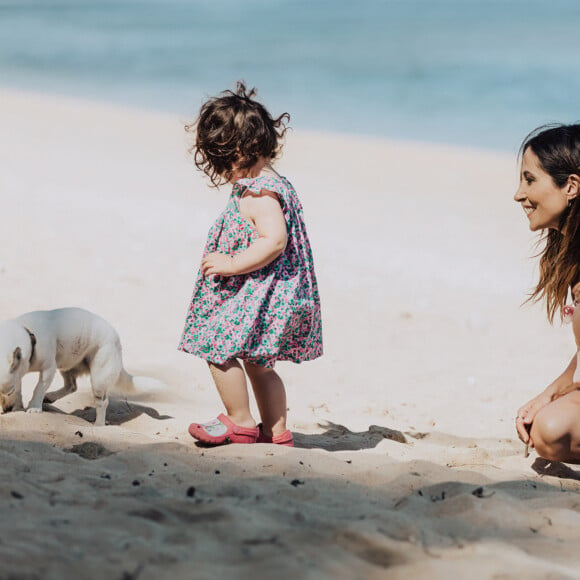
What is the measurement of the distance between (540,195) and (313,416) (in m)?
2.07

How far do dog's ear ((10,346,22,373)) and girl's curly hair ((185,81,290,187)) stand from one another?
1.29 metres

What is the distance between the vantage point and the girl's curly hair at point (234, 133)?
158 inches

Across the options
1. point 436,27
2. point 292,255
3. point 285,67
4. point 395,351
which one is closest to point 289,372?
point 395,351

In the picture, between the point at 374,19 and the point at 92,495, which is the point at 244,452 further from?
the point at 374,19

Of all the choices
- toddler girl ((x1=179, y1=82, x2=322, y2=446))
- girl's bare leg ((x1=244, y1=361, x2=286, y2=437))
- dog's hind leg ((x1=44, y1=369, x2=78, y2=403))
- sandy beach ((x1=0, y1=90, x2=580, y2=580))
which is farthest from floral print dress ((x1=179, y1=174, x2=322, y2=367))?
dog's hind leg ((x1=44, y1=369, x2=78, y2=403))

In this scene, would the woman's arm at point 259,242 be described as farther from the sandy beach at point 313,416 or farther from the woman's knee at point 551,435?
the woman's knee at point 551,435

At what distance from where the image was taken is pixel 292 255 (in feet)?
13.3

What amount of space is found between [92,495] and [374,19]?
5541 centimetres

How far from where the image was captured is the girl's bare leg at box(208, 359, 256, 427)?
13.0 ft

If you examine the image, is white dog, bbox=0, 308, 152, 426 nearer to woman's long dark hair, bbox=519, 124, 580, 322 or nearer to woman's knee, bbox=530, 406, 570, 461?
woman's knee, bbox=530, 406, 570, 461

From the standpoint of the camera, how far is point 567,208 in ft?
12.8

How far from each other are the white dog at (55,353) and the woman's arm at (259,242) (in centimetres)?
84

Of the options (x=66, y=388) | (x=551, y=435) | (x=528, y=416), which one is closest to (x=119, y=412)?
(x=66, y=388)

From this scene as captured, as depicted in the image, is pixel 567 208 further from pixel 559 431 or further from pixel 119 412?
pixel 119 412
